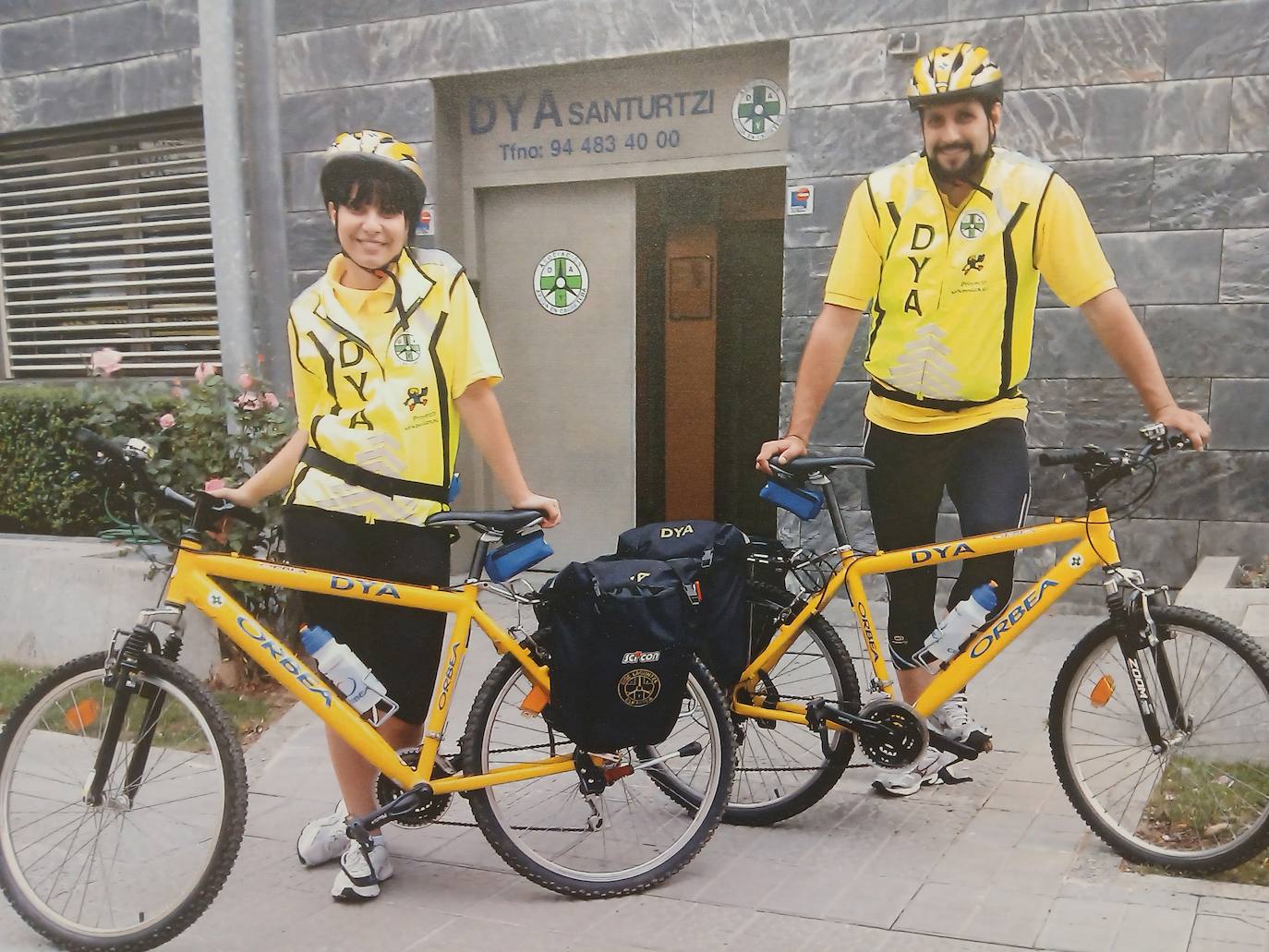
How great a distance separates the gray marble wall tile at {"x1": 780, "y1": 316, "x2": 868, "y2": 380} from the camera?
6375mm

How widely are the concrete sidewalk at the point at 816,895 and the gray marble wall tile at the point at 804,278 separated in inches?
121

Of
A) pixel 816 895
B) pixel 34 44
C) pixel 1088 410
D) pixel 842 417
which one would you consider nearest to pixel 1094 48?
pixel 1088 410

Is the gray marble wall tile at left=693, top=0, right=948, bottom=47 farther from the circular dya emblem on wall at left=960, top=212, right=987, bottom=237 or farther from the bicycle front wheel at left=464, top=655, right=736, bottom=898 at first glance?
the bicycle front wheel at left=464, top=655, right=736, bottom=898

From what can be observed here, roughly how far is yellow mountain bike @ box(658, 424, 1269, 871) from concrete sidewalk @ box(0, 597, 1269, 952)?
0.38 ft

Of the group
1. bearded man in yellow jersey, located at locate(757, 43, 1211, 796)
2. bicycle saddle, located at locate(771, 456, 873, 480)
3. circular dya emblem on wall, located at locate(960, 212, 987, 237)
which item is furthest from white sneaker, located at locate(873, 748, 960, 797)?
circular dya emblem on wall, located at locate(960, 212, 987, 237)

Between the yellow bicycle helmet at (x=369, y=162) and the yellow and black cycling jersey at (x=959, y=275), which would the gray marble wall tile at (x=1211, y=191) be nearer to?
the yellow and black cycling jersey at (x=959, y=275)

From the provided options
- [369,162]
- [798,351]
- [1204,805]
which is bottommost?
[1204,805]

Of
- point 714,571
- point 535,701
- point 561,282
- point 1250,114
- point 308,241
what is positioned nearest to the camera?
point 535,701

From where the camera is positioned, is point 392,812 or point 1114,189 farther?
point 1114,189

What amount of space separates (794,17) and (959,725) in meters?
4.04

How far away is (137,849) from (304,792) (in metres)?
1.06

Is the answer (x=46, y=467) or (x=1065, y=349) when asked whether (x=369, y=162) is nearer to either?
(x=1065, y=349)

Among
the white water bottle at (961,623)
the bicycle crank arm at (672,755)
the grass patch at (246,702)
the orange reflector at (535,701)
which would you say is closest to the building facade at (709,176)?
the grass patch at (246,702)

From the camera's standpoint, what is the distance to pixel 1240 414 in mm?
5684
